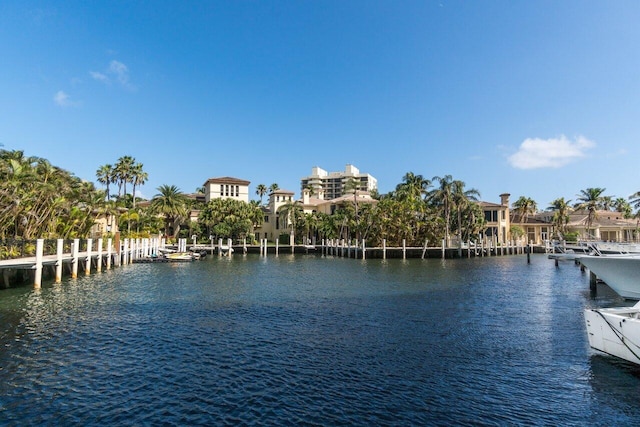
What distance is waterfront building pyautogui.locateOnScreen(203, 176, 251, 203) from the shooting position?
9579 cm

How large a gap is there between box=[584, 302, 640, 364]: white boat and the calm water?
526mm

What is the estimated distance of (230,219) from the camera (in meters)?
85.2

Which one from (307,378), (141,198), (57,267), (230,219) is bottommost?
(307,378)

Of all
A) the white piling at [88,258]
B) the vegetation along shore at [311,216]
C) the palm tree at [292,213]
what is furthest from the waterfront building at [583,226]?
the white piling at [88,258]

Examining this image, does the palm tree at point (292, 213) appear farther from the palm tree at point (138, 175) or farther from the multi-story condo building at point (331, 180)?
the multi-story condo building at point (331, 180)

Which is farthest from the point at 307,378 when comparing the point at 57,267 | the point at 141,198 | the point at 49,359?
the point at 141,198

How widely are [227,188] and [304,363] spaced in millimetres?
87203

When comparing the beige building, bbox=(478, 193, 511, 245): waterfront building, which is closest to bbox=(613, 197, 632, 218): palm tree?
bbox=(478, 193, 511, 245): waterfront building

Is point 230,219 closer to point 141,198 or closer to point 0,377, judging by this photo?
point 141,198

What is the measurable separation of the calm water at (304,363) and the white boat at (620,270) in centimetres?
140

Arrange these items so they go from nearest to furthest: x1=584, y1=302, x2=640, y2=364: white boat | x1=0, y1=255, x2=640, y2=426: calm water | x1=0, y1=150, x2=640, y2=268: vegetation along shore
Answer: x1=0, y1=255, x2=640, y2=426: calm water
x1=584, y1=302, x2=640, y2=364: white boat
x1=0, y1=150, x2=640, y2=268: vegetation along shore

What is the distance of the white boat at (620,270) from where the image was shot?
23.1m

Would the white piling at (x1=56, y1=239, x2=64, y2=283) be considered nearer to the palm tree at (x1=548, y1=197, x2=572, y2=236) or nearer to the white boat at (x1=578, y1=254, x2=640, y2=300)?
the white boat at (x1=578, y1=254, x2=640, y2=300)

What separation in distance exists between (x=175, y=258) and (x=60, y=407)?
5175cm
